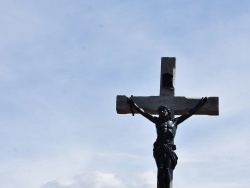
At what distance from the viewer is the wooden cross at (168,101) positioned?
8.53 m

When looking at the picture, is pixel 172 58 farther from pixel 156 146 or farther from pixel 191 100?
pixel 156 146

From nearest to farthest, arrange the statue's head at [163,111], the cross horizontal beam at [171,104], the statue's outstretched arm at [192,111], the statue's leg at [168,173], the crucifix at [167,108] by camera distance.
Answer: the statue's leg at [168,173] < the crucifix at [167,108] < the statue's head at [163,111] < the statue's outstretched arm at [192,111] < the cross horizontal beam at [171,104]

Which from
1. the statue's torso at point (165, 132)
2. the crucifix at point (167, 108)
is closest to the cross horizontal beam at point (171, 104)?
the crucifix at point (167, 108)

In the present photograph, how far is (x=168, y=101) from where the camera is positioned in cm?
861

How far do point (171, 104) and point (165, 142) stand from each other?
0.93 metres

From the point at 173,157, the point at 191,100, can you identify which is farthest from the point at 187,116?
the point at 173,157

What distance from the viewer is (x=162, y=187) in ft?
25.0

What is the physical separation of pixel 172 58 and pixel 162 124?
1.34m

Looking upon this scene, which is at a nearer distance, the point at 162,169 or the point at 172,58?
the point at 162,169

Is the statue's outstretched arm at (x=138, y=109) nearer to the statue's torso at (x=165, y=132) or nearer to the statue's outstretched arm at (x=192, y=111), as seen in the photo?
the statue's torso at (x=165, y=132)

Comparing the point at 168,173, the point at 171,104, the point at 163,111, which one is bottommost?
the point at 168,173

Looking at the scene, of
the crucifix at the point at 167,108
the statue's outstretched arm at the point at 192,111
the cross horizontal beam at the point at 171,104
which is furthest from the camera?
the cross horizontal beam at the point at 171,104

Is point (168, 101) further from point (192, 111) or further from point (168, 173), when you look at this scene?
point (168, 173)

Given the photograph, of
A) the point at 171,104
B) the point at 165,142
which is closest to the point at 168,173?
the point at 165,142
